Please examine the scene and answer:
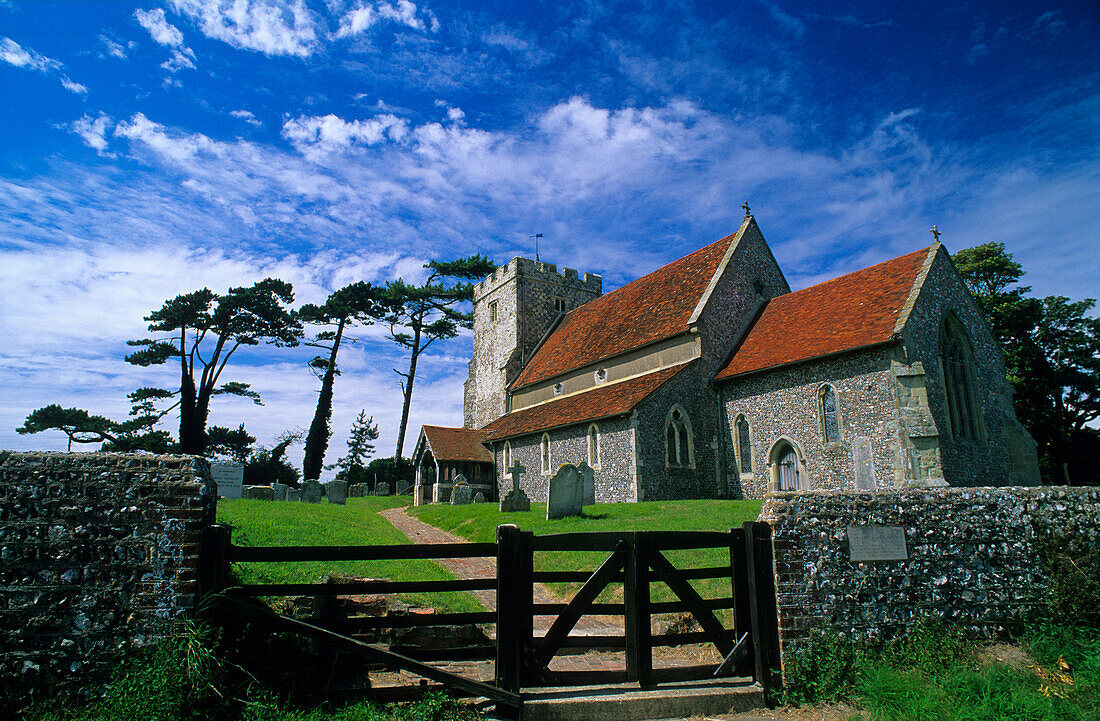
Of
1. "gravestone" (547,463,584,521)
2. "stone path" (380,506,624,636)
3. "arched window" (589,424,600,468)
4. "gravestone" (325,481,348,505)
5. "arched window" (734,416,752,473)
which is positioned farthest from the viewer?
"gravestone" (325,481,348,505)

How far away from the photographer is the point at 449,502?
27875 millimetres

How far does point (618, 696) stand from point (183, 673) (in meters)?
3.45

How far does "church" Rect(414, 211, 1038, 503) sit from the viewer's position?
1705cm

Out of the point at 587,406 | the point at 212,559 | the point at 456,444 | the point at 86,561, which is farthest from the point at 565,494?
the point at 456,444

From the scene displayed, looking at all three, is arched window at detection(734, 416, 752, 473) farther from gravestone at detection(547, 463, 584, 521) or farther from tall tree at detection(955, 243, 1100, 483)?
tall tree at detection(955, 243, 1100, 483)

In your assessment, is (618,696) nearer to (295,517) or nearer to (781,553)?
(781,553)

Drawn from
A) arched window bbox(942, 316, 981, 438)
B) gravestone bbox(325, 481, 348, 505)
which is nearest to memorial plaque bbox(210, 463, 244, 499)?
gravestone bbox(325, 481, 348, 505)

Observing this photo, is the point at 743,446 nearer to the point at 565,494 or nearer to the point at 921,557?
the point at 565,494

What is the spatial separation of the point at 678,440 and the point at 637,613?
16.0m

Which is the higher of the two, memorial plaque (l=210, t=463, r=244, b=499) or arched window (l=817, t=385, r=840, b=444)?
arched window (l=817, t=385, r=840, b=444)

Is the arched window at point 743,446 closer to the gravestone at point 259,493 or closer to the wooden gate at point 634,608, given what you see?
the wooden gate at point 634,608

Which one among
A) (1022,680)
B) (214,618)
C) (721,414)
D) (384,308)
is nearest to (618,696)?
(214,618)

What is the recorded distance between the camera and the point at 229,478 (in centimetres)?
2231

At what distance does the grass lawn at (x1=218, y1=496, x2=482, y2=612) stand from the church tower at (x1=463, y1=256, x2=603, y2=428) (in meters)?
20.4
